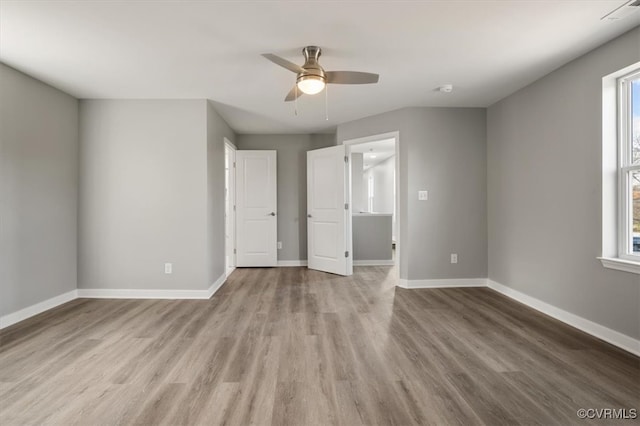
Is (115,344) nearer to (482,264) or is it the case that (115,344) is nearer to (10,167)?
(10,167)

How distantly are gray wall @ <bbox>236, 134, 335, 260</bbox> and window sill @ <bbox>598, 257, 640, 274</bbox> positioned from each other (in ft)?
13.3

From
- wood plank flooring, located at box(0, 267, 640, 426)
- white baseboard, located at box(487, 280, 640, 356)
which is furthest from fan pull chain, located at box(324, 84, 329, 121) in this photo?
white baseboard, located at box(487, 280, 640, 356)

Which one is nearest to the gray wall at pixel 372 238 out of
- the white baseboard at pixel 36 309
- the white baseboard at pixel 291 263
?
the white baseboard at pixel 291 263

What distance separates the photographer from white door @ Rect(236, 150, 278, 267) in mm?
5305

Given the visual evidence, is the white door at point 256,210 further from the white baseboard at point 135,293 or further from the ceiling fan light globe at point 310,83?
the ceiling fan light globe at point 310,83

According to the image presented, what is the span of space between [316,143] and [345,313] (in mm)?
3417

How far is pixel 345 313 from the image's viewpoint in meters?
3.04

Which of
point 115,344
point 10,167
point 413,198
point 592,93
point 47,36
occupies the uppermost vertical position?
point 47,36

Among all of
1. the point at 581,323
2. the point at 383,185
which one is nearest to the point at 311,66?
the point at 581,323

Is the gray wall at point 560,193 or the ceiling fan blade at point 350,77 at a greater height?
the ceiling fan blade at point 350,77

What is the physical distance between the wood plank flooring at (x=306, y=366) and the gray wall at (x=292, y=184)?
89.8 inches

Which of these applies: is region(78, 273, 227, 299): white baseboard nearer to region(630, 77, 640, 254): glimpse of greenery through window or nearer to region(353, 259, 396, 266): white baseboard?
region(353, 259, 396, 266): white baseboard

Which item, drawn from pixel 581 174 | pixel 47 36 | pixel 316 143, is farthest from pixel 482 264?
pixel 47 36

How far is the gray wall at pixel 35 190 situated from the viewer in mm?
2725
